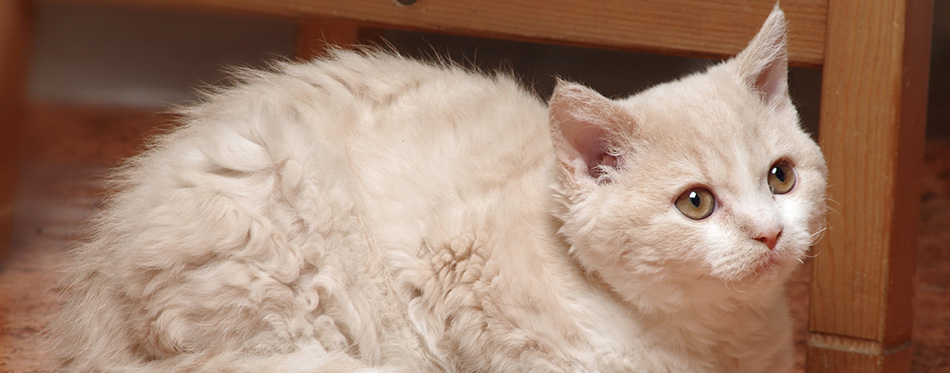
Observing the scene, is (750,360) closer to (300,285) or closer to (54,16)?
(300,285)

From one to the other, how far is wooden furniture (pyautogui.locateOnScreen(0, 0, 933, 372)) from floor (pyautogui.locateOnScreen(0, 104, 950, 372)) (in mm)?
147

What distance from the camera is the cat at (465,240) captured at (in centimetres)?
130

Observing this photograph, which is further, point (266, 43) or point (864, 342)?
point (266, 43)

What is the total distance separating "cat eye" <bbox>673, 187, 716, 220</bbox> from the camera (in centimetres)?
128

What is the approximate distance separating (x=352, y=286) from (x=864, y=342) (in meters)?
1.02

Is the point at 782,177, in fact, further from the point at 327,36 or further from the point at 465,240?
the point at 327,36

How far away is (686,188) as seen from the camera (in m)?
1.29

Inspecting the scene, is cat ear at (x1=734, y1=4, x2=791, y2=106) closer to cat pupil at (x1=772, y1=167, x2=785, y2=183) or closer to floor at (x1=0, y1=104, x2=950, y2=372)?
cat pupil at (x1=772, y1=167, x2=785, y2=183)

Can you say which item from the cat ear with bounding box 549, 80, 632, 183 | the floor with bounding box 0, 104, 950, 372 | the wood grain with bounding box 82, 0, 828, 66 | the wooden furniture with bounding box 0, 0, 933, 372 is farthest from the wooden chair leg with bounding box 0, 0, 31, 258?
the cat ear with bounding box 549, 80, 632, 183

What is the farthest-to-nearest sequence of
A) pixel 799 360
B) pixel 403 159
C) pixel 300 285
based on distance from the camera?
pixel 799 360, pixel 403 159, pixel 300 285

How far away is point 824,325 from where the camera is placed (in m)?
1.66

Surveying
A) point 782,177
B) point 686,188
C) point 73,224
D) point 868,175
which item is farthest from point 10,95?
point 868,175

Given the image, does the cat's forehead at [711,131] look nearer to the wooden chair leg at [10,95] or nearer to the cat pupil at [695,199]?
the cat pupil at [695,199]

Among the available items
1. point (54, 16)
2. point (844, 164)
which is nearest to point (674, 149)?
point (844, 164)
